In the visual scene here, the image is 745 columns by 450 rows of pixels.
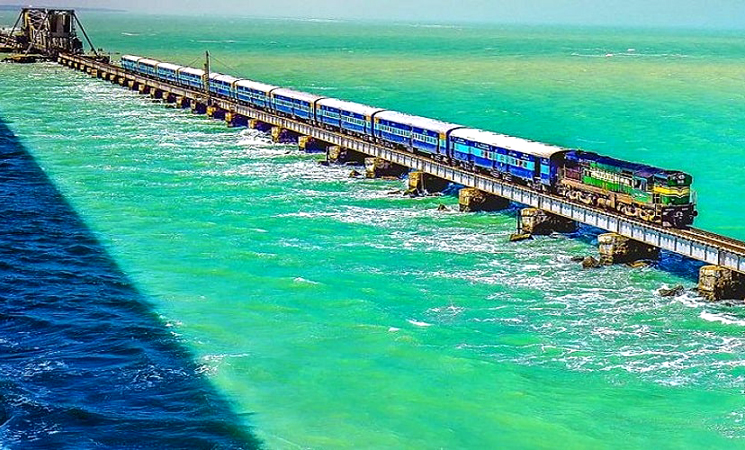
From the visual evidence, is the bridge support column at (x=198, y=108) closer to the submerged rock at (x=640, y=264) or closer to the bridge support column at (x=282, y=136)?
the bridge support column at (x=282, y=136)

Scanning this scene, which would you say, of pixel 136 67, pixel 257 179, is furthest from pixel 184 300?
pixel 136 67

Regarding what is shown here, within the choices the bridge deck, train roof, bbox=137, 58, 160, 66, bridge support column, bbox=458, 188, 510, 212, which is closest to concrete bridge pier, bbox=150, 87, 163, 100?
train roof, bbox=137, 58, 160, 66

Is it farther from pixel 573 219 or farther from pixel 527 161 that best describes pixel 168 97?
pixel 573 219

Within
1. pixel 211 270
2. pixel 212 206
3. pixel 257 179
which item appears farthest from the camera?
pixel 257 179

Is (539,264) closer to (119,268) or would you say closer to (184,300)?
(184,300)

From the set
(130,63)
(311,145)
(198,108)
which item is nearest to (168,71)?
(198,108)

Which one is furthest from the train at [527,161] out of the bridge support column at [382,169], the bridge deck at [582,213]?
the bridge support column at [382,169]
